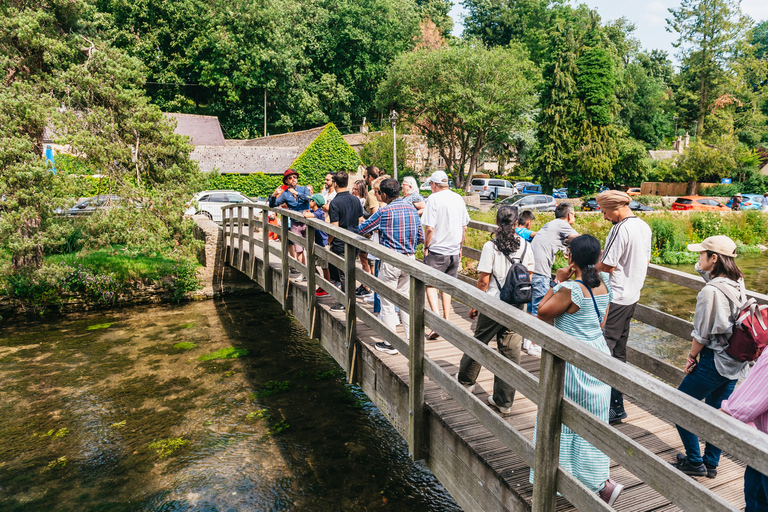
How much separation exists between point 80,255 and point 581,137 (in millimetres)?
30727

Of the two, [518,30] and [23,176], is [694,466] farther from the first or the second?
[518,30]

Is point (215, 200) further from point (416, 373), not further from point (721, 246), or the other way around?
point (721, 246)

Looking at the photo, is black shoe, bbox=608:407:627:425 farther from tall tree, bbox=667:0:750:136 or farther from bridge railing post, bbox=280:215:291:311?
tall tree, bbox=667:0:750:136

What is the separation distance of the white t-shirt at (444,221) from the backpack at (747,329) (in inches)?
101

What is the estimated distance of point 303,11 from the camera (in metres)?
51.8

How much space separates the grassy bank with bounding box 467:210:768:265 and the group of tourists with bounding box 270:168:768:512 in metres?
11.7

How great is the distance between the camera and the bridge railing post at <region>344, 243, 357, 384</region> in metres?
5.12

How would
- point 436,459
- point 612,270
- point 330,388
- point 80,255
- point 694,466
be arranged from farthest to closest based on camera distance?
1. point 80,255
2. point 330,388
3. point 612,270
4. point 436,459
5. point 694,466

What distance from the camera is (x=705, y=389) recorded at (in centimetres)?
349

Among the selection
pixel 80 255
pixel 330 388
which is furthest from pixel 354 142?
pixel 330 388

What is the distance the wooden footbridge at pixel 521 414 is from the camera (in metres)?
1.89

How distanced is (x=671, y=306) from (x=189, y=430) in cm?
1194

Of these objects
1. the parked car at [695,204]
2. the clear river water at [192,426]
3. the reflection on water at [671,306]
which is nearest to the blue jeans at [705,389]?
the clear river water at [192,426]

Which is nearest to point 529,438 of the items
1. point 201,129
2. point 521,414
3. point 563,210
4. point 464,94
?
point 521,414
